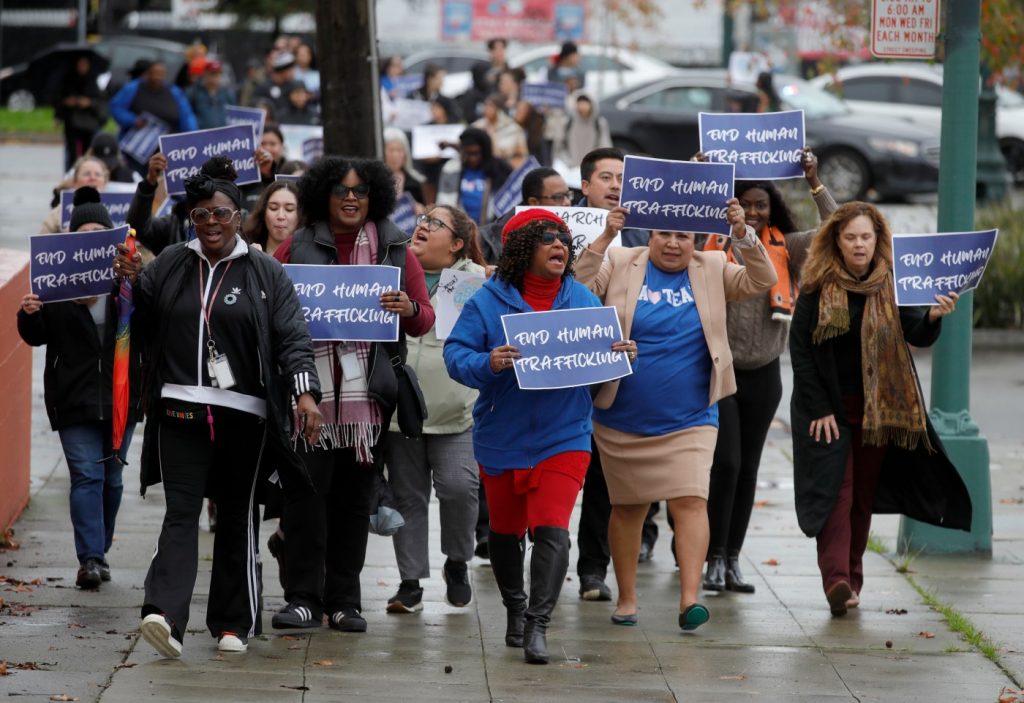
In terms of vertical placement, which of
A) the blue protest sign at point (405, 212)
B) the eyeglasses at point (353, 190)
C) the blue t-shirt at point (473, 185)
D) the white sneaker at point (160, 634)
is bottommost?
the white sneaker at point (160, 634)

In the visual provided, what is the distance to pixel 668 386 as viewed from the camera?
7680 mm

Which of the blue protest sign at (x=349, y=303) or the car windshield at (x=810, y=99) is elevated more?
the blue protest sign at (x=349, y=303)

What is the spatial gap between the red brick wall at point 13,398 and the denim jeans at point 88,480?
34.4 inches

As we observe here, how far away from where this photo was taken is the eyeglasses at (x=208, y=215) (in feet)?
22.9

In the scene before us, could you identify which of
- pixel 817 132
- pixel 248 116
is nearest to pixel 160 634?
pixel 248 116

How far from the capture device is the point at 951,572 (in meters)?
9.03

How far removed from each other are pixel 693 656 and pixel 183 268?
2.52 metres

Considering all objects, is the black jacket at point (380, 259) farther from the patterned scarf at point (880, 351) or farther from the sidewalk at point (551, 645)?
the patterned scarf at point (880, 351)

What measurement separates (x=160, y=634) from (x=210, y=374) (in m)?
0.99

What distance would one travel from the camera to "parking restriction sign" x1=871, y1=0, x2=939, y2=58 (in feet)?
30.9

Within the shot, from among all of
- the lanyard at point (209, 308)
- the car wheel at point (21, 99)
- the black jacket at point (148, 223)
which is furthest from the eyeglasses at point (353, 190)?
the car wheel at point (21, 99)

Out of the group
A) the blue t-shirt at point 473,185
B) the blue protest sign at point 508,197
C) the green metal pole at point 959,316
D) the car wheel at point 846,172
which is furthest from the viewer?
the car wheel at point 846,172

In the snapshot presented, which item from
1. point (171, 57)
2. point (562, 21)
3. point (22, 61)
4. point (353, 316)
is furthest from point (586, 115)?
point (22, 61)

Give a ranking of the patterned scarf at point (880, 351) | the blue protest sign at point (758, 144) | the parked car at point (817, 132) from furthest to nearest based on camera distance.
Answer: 1. the parked car at point (817, 132)
2. the blue protest sign at point (758, 144)
3. the patterned scarf at point (880, 351)
